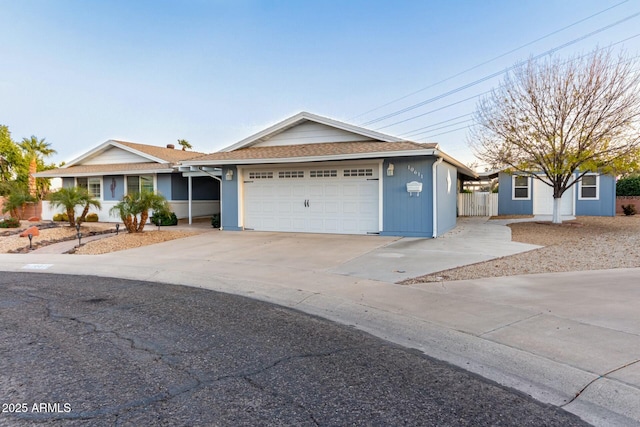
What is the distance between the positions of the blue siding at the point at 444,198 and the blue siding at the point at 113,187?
16.0m

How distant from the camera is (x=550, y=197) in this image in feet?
75.4

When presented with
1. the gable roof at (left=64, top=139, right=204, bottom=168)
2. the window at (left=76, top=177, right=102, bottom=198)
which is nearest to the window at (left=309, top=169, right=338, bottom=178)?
the gable roof at (left=64, top=139, right=204, bottom=168)

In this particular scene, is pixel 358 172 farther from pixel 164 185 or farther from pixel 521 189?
pixel 521 189

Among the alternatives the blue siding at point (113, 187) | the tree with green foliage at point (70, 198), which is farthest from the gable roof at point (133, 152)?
the tree with green foliage at point (70, 198)

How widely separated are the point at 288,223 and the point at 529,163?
10.3 metres

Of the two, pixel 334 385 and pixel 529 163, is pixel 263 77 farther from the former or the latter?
pixel 334 385

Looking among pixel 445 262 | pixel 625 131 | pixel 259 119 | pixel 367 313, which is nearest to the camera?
pixel 367 313

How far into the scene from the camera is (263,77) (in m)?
20.3

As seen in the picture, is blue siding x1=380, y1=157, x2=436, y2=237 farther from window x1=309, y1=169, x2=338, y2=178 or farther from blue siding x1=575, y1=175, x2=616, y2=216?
blue siding x1=575, y1=175, x2=616, y2=216

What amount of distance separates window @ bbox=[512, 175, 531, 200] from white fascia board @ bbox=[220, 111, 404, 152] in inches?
497

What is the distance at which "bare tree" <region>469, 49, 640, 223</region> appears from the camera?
1440cm

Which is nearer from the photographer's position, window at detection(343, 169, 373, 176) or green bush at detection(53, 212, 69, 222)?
window at detection(343, 169, 373, 176)

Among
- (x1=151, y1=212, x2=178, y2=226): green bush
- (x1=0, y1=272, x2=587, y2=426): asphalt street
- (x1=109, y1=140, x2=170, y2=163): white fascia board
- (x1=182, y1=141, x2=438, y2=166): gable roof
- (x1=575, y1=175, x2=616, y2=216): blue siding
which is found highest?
(x1=109, y1=140, x2=170, y2=163): white fascia board

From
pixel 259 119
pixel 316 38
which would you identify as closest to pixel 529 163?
pixel 316 38
